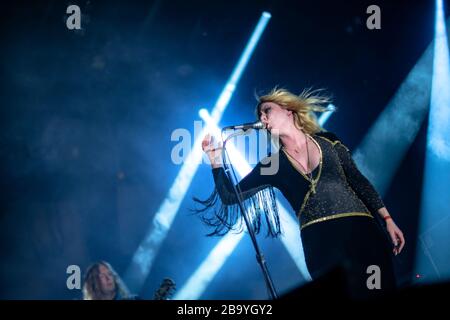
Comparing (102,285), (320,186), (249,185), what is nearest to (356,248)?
(320,186)

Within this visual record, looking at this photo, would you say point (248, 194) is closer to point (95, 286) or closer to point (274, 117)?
point (274, 117)

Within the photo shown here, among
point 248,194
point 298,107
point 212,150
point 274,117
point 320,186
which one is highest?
point 298,107

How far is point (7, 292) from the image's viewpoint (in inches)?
267

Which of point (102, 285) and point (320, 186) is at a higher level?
point (102, 285)

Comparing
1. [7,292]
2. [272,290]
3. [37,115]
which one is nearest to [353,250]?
[272,290]

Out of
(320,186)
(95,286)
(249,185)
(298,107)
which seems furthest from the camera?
(95,286)

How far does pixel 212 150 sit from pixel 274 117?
706 mm

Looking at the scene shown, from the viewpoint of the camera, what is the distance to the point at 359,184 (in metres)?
3.29

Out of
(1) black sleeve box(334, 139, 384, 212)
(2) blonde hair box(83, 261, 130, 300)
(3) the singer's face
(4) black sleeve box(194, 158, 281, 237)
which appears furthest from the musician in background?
(1) black sleeve box(334, 139, 384, 212)

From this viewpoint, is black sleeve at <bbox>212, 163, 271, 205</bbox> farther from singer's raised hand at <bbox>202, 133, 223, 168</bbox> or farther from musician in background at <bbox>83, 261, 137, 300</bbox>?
musician in background at <bbox>83, 261, 137, 300</bbox>

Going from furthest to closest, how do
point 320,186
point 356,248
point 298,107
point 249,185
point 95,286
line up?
point 95,286
point 298,107
point 249,185
point 320,186
point 356,248

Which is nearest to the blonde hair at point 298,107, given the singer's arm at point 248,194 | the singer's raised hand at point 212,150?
the singer's arm at point 248,194

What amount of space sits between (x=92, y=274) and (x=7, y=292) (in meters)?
1.97
